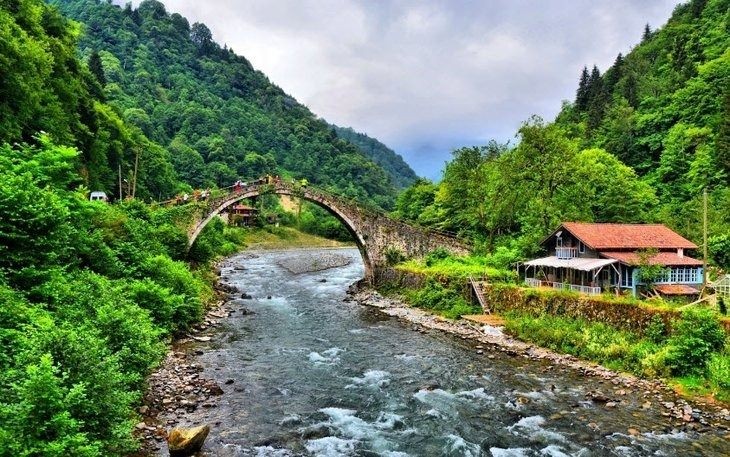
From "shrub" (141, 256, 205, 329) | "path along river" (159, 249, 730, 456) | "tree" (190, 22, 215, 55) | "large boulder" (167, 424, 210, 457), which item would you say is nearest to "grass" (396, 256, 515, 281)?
"path along river" (159, 249, 730, 456)

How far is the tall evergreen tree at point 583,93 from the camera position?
83188 mm

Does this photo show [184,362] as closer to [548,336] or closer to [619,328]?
[548,336]

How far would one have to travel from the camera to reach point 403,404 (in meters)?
15.5

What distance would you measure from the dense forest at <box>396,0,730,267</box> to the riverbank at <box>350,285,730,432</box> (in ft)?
33.5

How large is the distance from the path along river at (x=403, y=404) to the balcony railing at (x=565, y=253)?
1037cm

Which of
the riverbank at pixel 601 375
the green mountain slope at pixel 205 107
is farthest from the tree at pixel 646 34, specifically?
the riverbank at pixel 601 375

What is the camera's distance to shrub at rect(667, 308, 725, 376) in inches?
666

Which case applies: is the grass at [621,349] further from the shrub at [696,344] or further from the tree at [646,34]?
the tree at [646,34]

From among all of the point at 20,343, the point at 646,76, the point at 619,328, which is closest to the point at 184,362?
the point at 20,343

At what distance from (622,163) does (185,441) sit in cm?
5231

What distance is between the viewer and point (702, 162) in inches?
1784

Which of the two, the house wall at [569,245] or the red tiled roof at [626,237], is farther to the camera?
the house wall at [569,245]

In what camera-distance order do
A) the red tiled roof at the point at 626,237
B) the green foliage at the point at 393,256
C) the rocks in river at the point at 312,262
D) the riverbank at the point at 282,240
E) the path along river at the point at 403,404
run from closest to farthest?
the path along river at the point at 403,404 → the red tiled roof at the point at 626,237 → the green foliage at the point at 393,256 → the rocks in river at the point at 312,262 → the riverbank at the point at 282,240

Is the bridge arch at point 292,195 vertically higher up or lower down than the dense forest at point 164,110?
lower down
